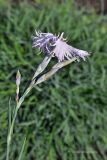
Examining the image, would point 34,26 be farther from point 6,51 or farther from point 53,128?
point 53,128

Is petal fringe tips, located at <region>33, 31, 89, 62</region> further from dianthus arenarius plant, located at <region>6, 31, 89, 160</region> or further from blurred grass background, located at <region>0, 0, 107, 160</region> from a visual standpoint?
blurred grass background, located at <region>0, 0, 107, 160</region>

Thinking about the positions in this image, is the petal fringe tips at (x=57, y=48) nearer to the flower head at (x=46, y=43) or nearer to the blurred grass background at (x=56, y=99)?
the flower head at (x=46, y=43)

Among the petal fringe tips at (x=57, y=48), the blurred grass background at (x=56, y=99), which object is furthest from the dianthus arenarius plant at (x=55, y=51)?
the blurred grass background at (x=56, y=99)

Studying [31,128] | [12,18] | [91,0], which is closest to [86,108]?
[31,128]

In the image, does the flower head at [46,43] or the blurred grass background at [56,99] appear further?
the blurred grass background at [56,99]

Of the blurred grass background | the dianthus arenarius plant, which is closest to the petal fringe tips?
the dianthus arenarius plant

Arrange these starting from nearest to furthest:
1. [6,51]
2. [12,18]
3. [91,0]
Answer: [6,51] → [12,18] → [91,0]

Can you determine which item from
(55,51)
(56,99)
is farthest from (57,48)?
(56,99)
